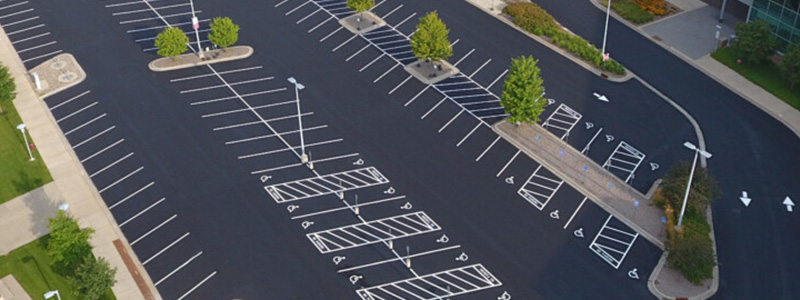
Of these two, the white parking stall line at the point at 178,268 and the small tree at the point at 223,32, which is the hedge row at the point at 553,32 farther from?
the white parking stall line at the point at 178,268

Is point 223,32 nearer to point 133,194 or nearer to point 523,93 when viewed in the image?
point 133,194

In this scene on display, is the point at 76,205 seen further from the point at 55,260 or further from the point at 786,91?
the point at 786,91

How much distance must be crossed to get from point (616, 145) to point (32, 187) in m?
39.2

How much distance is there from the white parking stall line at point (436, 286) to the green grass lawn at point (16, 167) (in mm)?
23804

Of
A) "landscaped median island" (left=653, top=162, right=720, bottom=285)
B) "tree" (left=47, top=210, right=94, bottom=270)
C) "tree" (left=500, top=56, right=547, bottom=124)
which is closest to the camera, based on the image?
"landscaped median island" (left=653, top=162, right=720, bottom=285)

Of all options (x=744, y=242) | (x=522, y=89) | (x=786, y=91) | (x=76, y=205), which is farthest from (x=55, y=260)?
(x=786, y=91)

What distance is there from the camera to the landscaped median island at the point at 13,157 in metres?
52.7

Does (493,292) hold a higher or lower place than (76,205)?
lower

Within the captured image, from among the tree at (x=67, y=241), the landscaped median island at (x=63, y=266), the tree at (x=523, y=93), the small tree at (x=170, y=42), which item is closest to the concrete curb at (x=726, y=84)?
the tree at (x=523, y=93)

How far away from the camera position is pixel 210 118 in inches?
2315

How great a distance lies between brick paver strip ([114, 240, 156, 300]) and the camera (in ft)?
149

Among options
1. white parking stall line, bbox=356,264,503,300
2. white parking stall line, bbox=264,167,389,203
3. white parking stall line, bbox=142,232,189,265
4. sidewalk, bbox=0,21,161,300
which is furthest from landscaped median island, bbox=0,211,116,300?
white parking stall line, bbox=356,264,503,300

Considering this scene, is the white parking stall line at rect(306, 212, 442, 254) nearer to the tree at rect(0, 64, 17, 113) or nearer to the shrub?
the tree at rect(0, 64, 17, 113)

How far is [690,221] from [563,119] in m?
13.2
